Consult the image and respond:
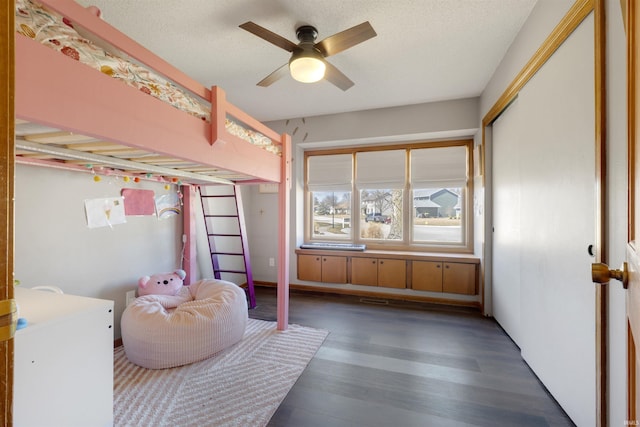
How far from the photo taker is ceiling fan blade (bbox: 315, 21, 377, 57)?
60.5 inches

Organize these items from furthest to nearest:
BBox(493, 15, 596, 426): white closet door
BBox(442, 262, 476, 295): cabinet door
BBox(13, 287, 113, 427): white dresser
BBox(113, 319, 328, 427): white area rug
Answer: BBox(442, 262, 476, 295): cabinet door → BBox(113, 319, 328, 427): white area rug → BBox(493, 15, 596, 426): white closet door → BBox(13, 287, 113, 427): white dresser

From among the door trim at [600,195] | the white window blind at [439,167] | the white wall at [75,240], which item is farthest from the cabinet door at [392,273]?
the white wall at [75,240]

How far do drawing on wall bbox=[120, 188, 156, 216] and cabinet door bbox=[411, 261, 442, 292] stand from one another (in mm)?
3093

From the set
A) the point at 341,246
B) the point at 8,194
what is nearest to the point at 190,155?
the point at 8,194

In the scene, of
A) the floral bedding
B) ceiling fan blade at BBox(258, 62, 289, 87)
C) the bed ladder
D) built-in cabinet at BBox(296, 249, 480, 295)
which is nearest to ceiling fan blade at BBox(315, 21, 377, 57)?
ceiling fan blade at BBox(258, 62, 289, 87)

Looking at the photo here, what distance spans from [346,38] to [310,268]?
2900 mm

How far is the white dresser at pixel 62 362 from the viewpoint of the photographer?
0.96m

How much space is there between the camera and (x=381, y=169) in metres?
3.78

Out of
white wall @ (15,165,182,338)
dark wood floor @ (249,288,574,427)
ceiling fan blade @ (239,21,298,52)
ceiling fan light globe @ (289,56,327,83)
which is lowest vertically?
dark wood floor @ (249,288,574,427)

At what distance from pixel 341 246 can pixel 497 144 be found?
7.27 feet

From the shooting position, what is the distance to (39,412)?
1000 mm

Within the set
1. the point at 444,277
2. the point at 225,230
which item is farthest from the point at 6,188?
the point at 444,277

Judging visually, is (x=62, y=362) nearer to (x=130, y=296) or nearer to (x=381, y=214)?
(x=130, y=296)

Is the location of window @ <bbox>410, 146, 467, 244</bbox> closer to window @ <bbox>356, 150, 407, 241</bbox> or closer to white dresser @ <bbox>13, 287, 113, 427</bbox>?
window @ <bbox>356, 150, 407, 241</bbox>
